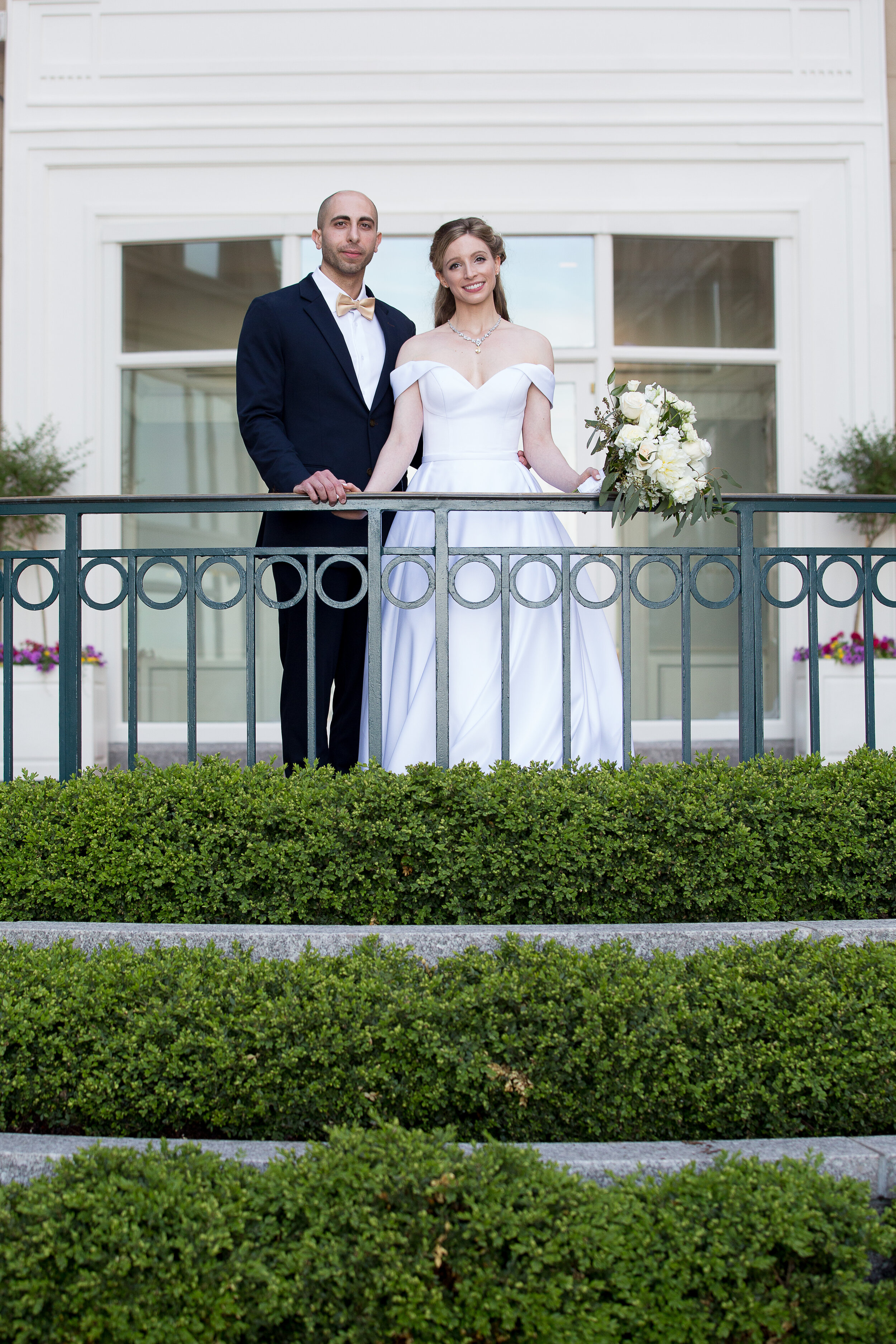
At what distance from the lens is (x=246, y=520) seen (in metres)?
7.65

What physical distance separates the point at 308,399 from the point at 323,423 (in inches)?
4.0

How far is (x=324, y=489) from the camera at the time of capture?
3174 mm

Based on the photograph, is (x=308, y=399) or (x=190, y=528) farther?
(x=190, y=528)

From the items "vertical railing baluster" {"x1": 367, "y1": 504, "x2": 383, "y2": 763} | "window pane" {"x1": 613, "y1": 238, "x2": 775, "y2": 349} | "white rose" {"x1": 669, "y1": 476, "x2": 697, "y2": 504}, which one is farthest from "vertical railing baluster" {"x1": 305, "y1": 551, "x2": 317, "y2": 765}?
"window pane" {"x1": 613, "y1": 238, "x2": 775, "y2": 349}

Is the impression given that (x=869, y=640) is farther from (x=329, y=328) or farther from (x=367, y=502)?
(x=329, y=328)

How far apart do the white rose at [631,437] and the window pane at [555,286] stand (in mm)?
3728

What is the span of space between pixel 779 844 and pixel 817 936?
322mm

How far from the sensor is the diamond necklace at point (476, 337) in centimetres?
382

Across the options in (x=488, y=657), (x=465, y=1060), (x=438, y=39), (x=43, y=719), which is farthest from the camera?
(x=438, y=39)

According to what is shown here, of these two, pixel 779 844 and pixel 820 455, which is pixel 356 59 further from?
pixel 779 844

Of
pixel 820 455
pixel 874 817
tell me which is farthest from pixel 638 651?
pixel 874 817

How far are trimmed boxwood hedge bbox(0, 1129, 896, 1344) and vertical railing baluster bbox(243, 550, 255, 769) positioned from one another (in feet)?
5.44

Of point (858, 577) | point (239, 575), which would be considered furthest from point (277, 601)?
point (858, 577)

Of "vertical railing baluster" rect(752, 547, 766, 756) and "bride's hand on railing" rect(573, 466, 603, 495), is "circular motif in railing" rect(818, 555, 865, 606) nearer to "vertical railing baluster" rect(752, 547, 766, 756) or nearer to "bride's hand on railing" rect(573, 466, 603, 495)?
"vertical railing baluster" rect(752, 547, 766, 756)
